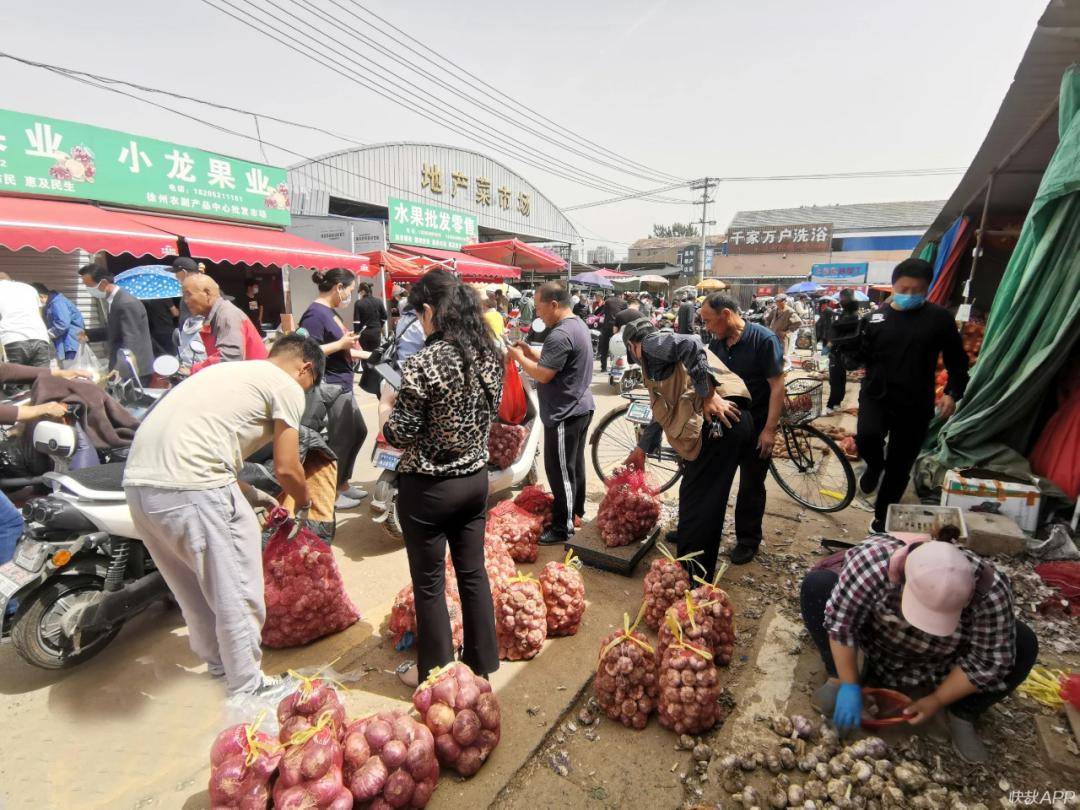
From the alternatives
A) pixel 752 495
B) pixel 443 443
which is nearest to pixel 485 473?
pixel 443 443

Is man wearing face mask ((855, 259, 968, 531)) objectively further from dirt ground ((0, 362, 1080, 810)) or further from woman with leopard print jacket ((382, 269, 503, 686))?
woman with leopard print jacket ((382, 269, 503, 686))

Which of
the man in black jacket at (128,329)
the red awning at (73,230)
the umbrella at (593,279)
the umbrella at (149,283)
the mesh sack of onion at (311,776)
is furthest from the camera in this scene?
the umbrella at (593,279)

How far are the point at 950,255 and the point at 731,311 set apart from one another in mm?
6541

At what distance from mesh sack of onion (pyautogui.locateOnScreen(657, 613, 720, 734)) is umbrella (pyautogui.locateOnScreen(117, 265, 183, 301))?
21.6ft

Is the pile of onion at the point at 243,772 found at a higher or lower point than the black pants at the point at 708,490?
lower

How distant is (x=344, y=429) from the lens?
4.32 metres

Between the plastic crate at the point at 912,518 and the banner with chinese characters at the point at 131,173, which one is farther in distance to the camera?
the banner with chinese characters at the point at 131,173

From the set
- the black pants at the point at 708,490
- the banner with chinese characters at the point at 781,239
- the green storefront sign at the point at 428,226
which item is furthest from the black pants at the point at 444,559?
the banner with chinese characters at the point at 781,239

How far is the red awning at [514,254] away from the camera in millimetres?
15750

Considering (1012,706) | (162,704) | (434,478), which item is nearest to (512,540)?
(434,478)

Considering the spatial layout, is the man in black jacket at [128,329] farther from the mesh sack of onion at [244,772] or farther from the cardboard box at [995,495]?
the cardboard box at [995,495]

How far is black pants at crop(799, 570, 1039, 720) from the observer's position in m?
1.98

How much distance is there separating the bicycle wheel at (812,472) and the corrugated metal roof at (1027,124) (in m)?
2.96

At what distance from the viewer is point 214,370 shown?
2230mm
